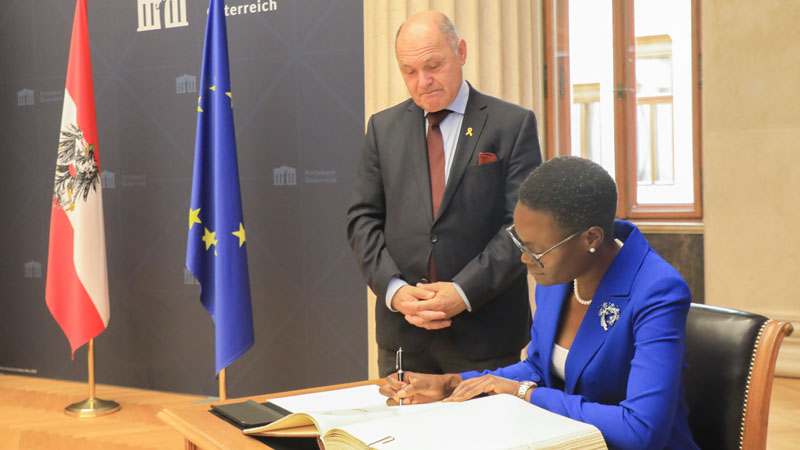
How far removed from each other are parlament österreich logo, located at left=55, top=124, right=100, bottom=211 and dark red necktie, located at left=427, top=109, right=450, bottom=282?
2.72 meters

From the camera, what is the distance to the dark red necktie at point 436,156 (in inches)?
97.6

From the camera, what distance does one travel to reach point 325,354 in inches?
175

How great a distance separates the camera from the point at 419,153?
2.49m

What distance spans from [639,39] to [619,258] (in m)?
5.07

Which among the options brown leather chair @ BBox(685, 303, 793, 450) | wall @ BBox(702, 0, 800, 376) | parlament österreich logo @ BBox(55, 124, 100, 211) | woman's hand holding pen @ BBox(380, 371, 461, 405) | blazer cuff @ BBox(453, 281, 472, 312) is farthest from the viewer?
wall @ BBox(702, 0, 800, 376)

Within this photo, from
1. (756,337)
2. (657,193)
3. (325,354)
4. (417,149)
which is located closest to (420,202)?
(417,149)

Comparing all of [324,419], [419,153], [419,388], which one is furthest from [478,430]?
[419,153]

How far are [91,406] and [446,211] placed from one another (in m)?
3.01

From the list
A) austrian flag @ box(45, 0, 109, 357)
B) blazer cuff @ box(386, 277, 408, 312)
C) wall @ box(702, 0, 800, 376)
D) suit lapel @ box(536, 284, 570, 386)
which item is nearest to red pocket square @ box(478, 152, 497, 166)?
blazer cuff @ box(386, 277, 408, 312)

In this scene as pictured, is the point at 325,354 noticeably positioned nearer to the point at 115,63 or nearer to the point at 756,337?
the point at 115,63

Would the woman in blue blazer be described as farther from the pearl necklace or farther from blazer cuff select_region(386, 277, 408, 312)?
blazer cuff select_region(386, 277, 408, 312)

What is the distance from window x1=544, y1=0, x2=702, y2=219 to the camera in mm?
6039

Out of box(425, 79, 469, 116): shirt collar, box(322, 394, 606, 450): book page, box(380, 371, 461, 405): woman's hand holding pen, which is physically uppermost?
box(425, 79, 469, 116): shirt collar

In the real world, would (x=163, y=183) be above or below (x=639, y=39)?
below
